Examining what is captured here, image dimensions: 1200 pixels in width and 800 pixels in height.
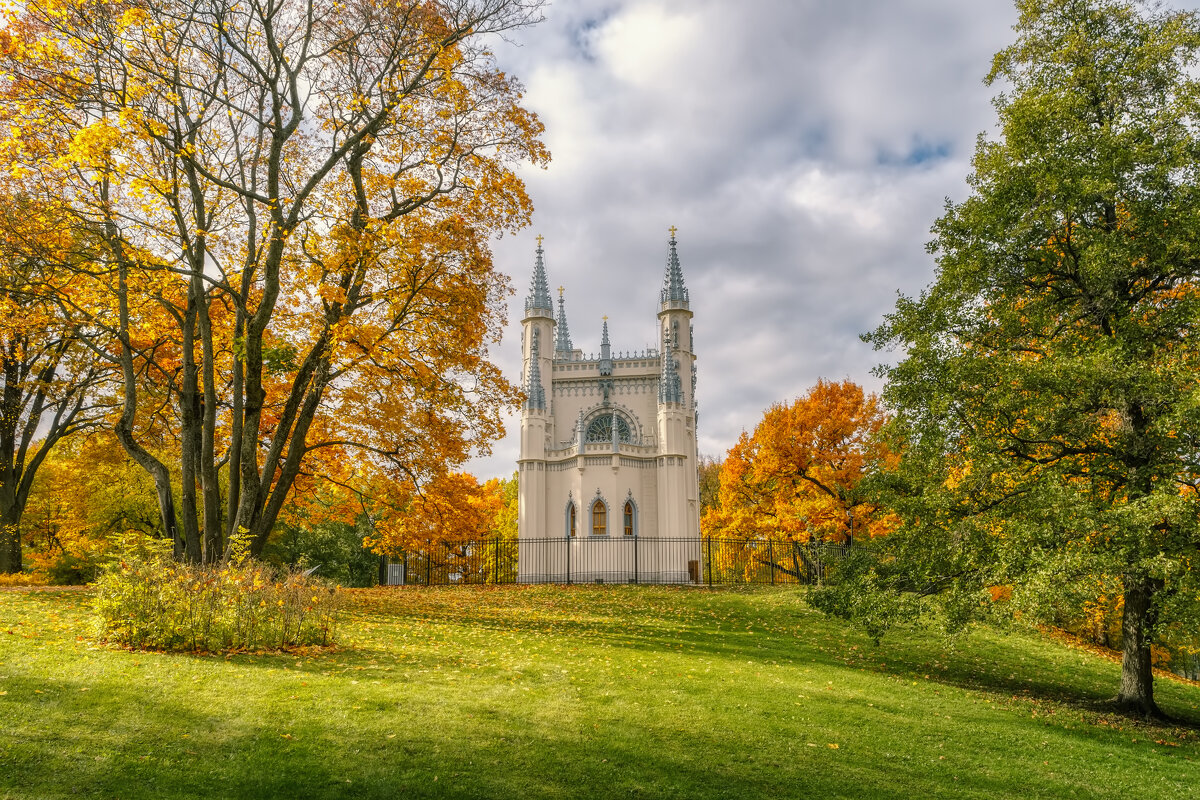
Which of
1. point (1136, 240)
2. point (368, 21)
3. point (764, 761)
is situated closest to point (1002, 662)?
point (1136, 240)

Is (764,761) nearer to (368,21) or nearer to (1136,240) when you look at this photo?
(1136,240)

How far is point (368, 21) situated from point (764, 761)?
13.6 m

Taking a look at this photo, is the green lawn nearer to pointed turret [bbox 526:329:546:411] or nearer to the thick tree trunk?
the thick tree trunk

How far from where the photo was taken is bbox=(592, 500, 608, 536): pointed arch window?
34.7 meters

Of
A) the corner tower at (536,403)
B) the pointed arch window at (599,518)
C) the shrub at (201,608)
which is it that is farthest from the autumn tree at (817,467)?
the shrub at (201,608)

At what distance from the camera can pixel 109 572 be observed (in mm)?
9578

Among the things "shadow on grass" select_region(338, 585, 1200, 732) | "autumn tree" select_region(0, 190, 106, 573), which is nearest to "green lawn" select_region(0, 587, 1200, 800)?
"shadow on grass" select_region(338, 585, 1200, 732)

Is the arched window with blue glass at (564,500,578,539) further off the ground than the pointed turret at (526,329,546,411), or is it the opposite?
the pointed turret at (526,329,546,411)

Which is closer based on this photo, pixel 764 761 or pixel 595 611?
pixel 764 761

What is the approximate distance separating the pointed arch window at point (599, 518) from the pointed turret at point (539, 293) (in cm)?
1021

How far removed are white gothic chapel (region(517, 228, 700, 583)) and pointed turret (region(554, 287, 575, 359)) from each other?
24 cm

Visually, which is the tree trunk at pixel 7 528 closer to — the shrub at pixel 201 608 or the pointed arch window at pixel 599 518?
the shrub at pixel 201 608

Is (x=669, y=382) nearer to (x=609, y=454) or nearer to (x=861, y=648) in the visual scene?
(x=609, y=454)

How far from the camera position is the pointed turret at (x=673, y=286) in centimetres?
3800
